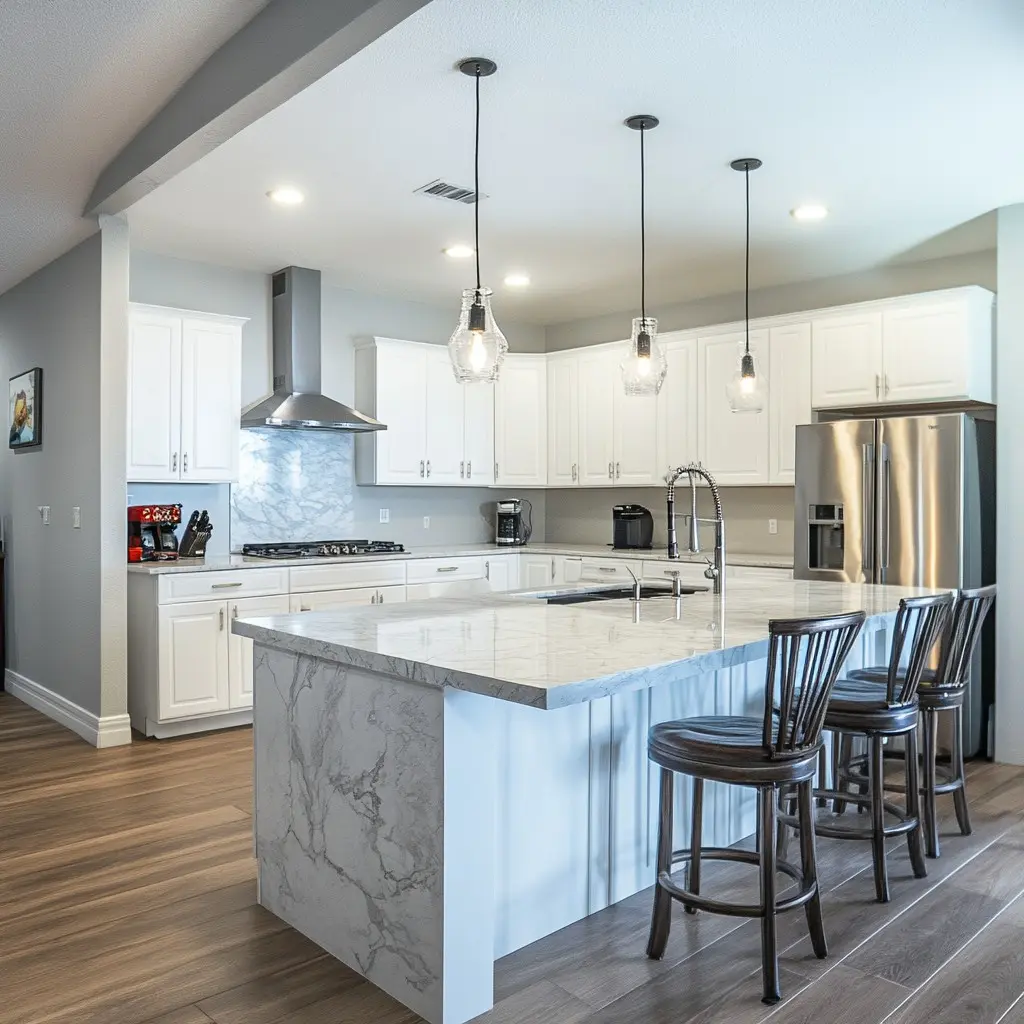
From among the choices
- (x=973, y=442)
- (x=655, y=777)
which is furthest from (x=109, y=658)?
(x=973, y=442)

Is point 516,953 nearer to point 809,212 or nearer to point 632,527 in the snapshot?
point 809,212

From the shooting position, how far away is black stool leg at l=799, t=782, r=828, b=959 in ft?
7.73

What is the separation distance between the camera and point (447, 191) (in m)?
4.07

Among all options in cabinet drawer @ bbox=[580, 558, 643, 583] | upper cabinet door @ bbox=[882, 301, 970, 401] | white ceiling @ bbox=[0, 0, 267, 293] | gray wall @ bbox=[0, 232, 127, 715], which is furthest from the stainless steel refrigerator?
gray wall @ bbox=[0, 232, 127, 715]

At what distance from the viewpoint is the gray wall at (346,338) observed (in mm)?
5285

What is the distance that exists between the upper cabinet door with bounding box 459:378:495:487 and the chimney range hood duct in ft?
2.70

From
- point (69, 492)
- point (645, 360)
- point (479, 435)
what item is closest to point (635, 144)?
point (645, 360)

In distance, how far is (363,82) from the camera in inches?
119

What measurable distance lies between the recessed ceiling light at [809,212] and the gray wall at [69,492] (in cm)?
330

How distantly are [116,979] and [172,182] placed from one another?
314 cm

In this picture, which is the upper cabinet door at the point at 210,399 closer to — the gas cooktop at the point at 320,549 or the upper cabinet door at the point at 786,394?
the gas cooktop at the point at 320,549

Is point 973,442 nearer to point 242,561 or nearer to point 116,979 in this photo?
point 242,561

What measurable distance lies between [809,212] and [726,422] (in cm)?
154

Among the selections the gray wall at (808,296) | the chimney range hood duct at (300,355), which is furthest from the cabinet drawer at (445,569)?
the gray wall at (808,296)
